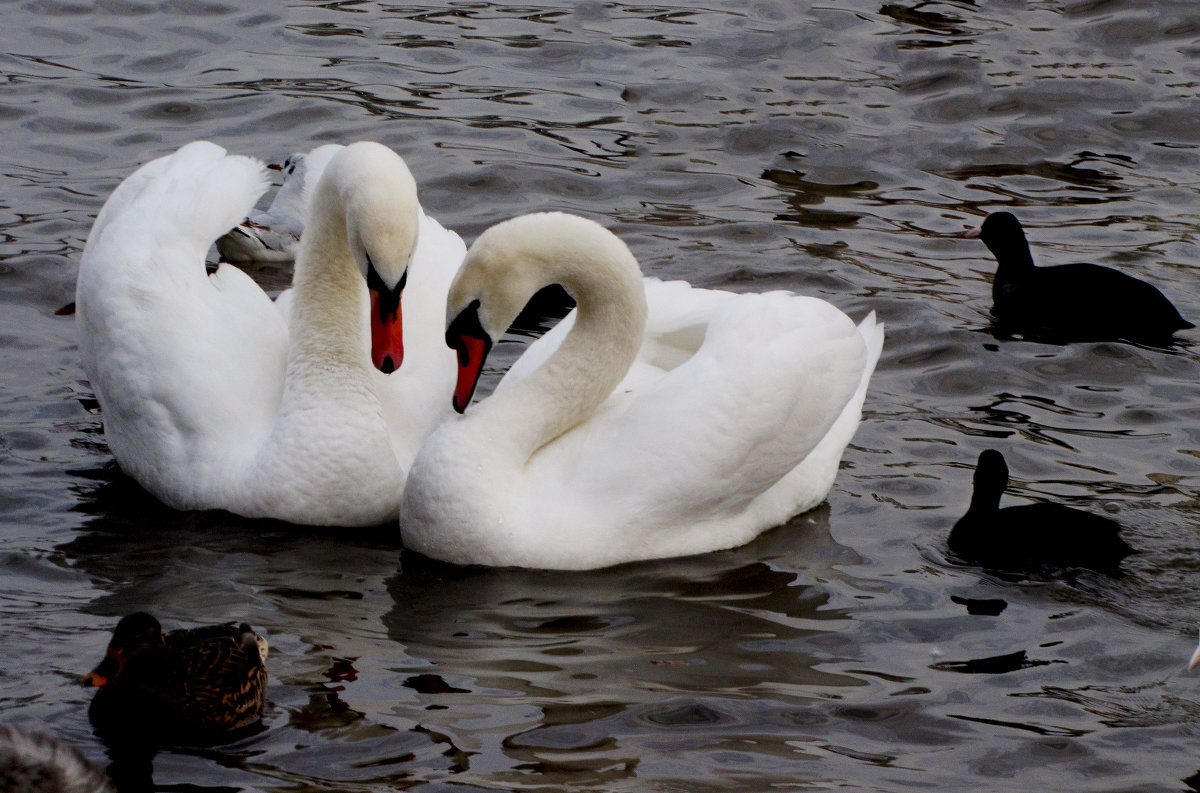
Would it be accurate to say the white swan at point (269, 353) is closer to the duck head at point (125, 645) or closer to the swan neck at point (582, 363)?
the swan neck at point (582, 363)

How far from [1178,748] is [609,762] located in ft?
5.54

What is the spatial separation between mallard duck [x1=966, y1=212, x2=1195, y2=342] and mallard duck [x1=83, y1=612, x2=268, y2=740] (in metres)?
5.01

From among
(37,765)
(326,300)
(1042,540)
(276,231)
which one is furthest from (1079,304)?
(37,765)

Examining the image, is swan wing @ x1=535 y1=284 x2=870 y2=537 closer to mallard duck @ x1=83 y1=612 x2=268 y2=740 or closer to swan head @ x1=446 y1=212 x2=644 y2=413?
swan head @ x1=446 y1=212 x2=644 y2=413

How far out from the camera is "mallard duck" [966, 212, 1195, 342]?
9008mm

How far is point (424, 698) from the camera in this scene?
570cm

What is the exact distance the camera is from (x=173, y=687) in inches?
211

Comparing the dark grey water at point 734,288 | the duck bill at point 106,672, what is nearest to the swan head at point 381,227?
the dark grey water at point 734,288

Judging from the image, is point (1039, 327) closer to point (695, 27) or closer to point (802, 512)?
point (802, 512)

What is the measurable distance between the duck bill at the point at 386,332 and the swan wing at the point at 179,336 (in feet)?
2.14

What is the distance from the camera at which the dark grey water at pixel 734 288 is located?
5.56m

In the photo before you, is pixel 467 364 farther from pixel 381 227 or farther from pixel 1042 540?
pixel 1042 540

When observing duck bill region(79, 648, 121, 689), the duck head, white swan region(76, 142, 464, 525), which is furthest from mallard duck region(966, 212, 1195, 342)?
duck bill region(79, 648, 121, 689)

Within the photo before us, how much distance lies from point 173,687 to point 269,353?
7.72 ft
